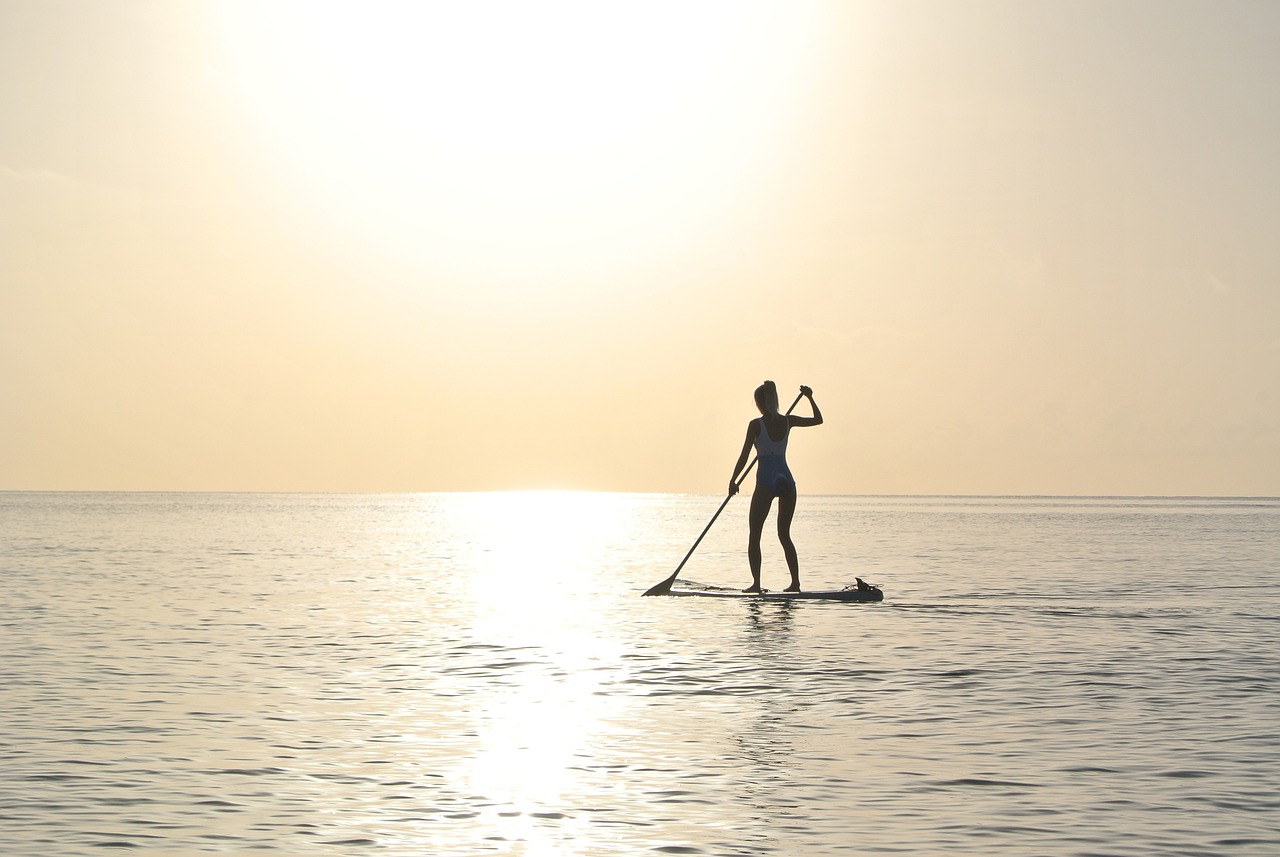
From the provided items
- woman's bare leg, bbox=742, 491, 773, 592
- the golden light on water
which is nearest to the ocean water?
the golden light on water

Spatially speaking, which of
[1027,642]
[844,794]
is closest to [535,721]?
[844,794]

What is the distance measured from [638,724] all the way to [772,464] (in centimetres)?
1073

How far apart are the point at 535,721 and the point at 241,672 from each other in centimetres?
445

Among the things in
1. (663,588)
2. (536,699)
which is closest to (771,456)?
(663,588)

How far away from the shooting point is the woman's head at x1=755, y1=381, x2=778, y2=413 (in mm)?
21719

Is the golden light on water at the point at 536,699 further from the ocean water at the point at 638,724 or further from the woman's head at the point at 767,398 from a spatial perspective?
the woman's head at the point at 767,398

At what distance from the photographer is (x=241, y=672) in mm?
14500

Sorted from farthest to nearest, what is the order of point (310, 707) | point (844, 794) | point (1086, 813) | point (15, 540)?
point (15, 540) < point (310, 707) < point (844, 794) < point (1086, 813)

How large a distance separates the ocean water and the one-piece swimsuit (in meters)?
1.88

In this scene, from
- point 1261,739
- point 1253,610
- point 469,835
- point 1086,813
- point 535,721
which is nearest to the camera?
point 469,835

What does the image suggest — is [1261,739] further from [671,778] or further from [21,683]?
[21,683]

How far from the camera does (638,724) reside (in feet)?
36.8

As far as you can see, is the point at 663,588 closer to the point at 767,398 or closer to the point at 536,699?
the point at 767,398

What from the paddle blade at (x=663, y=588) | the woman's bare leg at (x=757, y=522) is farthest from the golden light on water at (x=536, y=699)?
the woman's bare leg at (x=757, y=522)
